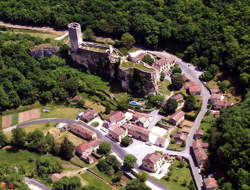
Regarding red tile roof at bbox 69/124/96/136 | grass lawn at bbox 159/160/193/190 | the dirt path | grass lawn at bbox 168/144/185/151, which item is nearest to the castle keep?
red tile roof at bbox 69/124/96/136

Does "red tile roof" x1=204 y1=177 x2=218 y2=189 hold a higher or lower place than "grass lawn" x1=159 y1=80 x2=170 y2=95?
lower

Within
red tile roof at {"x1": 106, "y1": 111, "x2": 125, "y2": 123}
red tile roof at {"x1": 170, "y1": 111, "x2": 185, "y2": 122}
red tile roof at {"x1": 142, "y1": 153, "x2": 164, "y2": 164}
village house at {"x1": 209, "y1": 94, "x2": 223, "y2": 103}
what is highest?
village house at {"x1": 209, "y1": 94, "x2": 223, "y2": 103}

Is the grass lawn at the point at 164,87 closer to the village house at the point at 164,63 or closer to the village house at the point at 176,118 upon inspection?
the village house at the point at 164,63

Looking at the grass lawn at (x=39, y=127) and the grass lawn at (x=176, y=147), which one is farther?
the grass lawn at (x=39, y=127)

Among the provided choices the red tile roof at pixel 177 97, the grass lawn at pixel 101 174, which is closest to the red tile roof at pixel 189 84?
the red tile roof at pixel 177 97

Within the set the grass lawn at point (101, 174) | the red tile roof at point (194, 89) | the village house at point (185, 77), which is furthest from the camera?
the village house at point (185, 77)

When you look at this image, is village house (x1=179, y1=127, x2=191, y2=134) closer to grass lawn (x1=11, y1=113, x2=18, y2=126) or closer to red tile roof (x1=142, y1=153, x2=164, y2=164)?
red tile roof (x1=142, y1=153, x2=164, y2=164)

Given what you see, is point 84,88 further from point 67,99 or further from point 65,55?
point 65,55
